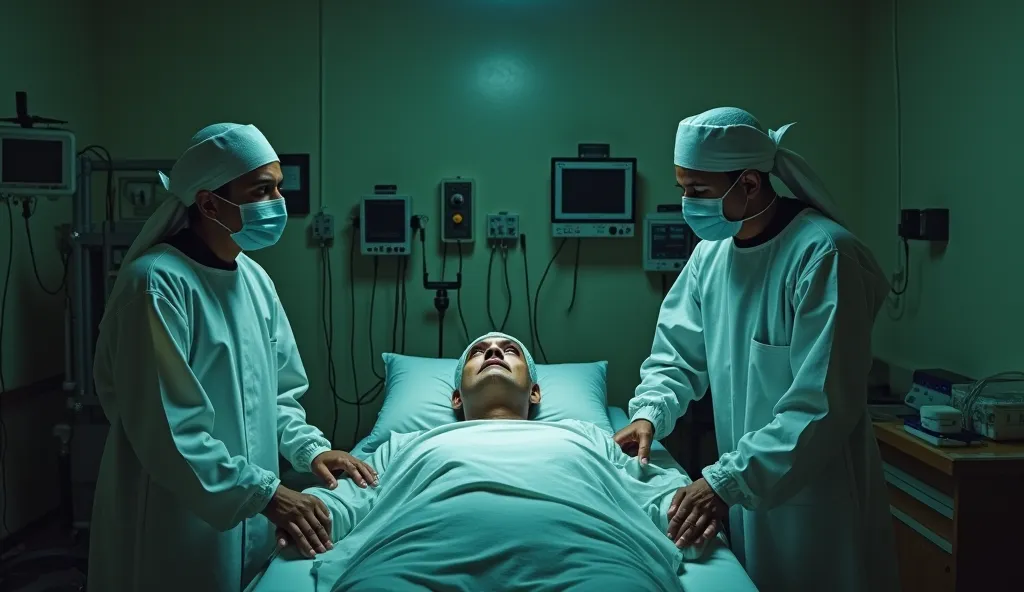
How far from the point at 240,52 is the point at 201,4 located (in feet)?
0.89

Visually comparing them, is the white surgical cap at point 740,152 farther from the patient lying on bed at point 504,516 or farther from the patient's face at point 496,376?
the patient's face at point 496,376

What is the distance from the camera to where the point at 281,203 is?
2.21 meters

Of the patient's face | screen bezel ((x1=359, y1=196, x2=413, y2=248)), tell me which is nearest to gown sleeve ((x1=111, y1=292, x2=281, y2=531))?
the patient's face

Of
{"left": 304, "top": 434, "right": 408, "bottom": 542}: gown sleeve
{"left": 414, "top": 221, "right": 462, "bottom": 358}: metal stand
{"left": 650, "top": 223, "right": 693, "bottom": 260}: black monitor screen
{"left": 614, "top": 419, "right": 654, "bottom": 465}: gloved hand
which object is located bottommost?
{"left": 304, "top": 434, "right": 408, "bottom": 542}: gown sleeve

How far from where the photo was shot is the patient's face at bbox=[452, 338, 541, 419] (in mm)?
2789

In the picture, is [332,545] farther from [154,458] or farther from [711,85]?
[711,85]

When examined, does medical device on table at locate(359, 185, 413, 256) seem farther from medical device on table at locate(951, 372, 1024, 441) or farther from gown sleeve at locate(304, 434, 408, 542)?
medical device on table at locate(951, 372, 1024, 441)

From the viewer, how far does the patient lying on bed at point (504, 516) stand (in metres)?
1.74

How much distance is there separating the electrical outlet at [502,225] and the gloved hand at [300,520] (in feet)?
6.16

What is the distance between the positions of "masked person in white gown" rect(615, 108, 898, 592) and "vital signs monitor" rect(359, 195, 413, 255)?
1709 mm

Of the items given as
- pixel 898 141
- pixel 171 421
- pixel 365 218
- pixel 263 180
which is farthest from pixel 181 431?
pixel 898 141

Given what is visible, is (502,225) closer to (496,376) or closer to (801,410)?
(496,376)

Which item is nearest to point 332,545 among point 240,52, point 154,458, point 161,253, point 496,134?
point 154,458

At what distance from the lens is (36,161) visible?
3094 mm
